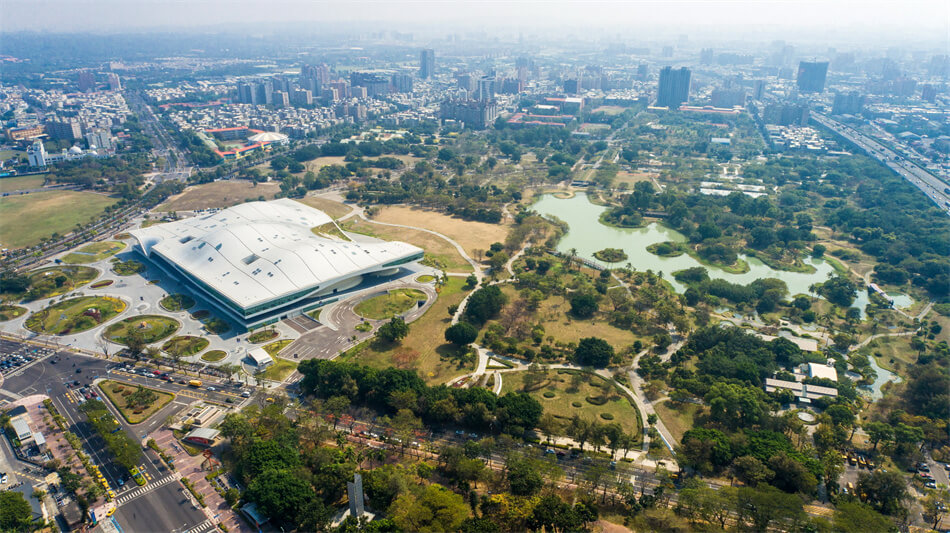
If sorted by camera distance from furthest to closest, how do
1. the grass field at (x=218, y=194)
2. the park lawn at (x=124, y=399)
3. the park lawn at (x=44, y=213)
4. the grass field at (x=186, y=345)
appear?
the grass field at (x=218, y=194), the park lawn at (x=44, y=213), the grass field at (x=186, y=345), the park lawn at (x=124, y=399)

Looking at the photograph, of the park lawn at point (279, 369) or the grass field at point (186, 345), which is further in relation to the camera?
the grass field at point (186, 345)

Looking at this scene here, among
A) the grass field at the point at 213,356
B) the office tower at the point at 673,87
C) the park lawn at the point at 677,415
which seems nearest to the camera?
the park lawn at the point at 677,415

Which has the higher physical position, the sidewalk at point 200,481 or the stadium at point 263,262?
the stadium at point 263,262

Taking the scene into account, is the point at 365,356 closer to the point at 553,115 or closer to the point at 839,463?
the point at 839,463

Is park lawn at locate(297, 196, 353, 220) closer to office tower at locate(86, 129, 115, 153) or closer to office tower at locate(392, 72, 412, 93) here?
office tower at locate(86, 129, 115, 153)

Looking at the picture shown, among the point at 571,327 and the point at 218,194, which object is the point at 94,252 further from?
the point at 571,327

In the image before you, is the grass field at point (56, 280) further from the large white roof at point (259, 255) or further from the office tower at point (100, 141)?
the office tower at point (100, 141)

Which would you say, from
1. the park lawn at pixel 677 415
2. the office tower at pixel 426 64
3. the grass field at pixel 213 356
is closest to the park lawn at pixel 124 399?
the grass field at pixel 213 356

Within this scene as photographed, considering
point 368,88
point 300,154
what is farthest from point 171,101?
point 300,154
